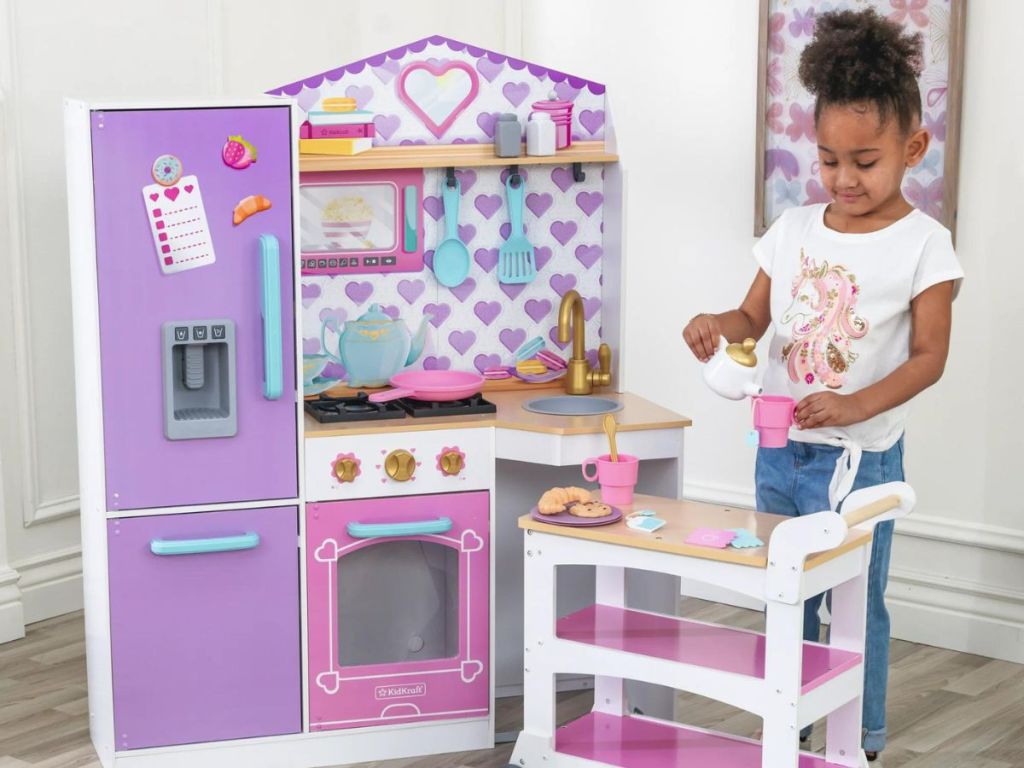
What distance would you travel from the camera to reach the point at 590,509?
104 inches

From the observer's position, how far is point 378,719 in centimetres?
306

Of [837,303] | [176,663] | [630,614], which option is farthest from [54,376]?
[837,303]

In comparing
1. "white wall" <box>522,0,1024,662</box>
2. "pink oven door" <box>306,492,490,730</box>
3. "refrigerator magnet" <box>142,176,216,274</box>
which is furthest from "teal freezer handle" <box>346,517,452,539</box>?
"white wall" <box>522,0,1024,662</box>

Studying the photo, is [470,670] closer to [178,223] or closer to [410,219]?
[410,219]

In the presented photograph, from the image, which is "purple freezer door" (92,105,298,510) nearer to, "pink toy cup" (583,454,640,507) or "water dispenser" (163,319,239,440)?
"water dispenser" (163,319,239,440)

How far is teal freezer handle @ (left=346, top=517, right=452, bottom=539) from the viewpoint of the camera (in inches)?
117

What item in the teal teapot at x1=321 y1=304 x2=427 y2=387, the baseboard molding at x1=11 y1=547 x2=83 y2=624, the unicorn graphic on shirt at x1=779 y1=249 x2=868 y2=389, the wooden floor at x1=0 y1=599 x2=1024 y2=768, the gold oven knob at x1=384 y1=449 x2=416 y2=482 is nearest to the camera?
the unicorn graphic on shirt at x1=779 y1=249 x2=868 y2=389

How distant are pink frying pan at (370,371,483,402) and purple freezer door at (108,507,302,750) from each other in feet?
1.15

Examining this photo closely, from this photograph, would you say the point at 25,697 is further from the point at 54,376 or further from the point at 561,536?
the point at 561,536

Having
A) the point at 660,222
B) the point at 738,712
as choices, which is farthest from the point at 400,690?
the point at 660,222

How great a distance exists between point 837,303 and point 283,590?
122 centimetres

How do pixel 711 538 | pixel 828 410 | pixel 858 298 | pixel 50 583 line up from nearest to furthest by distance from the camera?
pixel 711 538
pixel 828 410
pixel 858 298
pixel 50 583

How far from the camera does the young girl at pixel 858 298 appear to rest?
2.66 meters

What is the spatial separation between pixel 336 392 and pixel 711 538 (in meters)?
1.05
